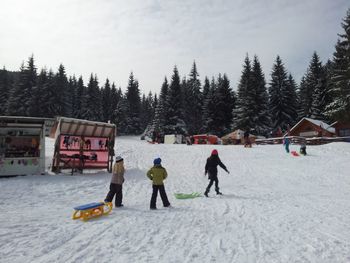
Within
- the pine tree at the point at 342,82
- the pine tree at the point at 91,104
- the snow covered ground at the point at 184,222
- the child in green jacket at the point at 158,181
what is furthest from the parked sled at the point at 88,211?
the pine tree at the point at 91,104

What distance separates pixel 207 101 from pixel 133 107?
25.1 metres

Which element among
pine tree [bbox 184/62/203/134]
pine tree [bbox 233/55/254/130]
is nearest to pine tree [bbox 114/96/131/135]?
pine tree [bbox 184/62/203/134]

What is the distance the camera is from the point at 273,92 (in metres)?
56.4

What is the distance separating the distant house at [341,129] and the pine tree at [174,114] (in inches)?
1081

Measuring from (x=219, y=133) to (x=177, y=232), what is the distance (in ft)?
179

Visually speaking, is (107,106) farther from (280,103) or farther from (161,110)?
(280,103)

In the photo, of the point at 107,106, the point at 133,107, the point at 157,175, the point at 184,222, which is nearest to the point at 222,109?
the point at 133,107

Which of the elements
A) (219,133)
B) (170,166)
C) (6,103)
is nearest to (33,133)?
(170,166)

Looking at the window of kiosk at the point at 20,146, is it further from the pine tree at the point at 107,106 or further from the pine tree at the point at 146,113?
the pine tree at the point at 146,113

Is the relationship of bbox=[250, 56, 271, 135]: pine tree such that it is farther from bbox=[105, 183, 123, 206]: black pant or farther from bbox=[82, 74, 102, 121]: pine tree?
bbox=[105, 183, 123, 206]: black pant

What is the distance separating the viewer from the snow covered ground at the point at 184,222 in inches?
211

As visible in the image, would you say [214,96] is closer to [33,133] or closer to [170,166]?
[170,166]

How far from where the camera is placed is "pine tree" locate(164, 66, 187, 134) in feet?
190

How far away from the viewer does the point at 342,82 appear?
32.8m
